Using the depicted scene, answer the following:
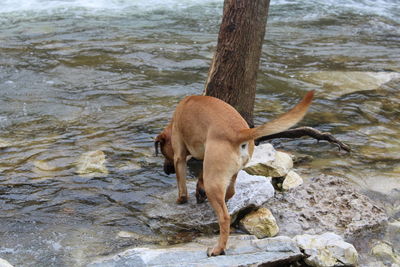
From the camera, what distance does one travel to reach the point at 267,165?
5.58 m

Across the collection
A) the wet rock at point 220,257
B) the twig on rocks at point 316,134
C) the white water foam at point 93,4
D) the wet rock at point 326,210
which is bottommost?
the wet rock at point 326,210

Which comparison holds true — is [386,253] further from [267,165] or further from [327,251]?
A: [267,165]

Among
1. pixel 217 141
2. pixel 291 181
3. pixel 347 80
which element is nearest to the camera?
pixel 217 141

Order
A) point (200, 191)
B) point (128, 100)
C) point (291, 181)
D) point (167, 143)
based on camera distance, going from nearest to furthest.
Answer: point (200, 191) → point (167, 143) → point (291, 181) → point (128, 100)

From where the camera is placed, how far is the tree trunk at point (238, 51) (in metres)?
5.87

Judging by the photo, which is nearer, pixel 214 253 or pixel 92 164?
pixel 214 253

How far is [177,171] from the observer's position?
198 inches

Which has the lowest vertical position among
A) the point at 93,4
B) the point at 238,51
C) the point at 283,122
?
the point at 93,4

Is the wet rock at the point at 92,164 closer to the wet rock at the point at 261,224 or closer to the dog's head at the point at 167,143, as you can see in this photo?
the dog's head at the point at 167,143

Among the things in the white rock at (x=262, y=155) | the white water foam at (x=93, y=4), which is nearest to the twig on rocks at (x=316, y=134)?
the white rock at (x=262, y=155)

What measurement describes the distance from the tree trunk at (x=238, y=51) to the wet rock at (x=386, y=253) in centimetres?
243

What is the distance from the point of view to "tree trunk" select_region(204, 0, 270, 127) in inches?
231

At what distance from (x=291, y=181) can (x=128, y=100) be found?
378cm

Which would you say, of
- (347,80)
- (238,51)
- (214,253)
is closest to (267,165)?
(238,51)
